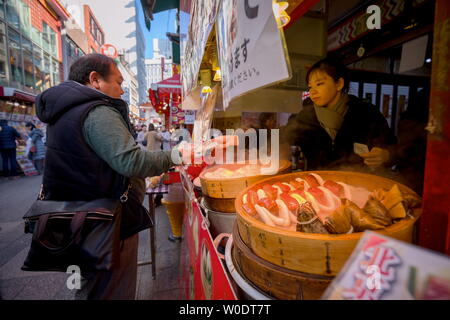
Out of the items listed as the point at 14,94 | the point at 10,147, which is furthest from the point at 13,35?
the point at 10,147

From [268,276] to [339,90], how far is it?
169cm

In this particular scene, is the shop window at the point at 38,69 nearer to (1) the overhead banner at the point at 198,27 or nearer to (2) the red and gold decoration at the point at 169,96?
(2) the red and gold decoration at the point at 169,96

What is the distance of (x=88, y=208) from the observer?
1.65 meters

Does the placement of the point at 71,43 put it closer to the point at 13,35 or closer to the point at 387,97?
the point at 13,35

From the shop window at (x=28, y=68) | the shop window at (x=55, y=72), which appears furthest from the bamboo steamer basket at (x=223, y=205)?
the shop window at (x=55, y=72)

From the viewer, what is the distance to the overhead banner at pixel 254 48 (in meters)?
0.88

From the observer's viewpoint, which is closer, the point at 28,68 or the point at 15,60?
the point at 15,60

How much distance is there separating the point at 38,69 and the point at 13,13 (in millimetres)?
4103

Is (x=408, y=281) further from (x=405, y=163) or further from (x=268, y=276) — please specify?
(x=405, y=163)

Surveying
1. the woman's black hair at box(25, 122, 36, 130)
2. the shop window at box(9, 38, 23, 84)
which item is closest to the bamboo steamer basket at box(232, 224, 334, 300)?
the woman's black hair at box(25, 122, 36, 130)

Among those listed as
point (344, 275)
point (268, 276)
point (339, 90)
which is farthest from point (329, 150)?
point (344, 275)

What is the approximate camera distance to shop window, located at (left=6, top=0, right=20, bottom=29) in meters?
14.9

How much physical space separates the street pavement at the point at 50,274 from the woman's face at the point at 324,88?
287 centimetres

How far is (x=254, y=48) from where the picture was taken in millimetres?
1025
